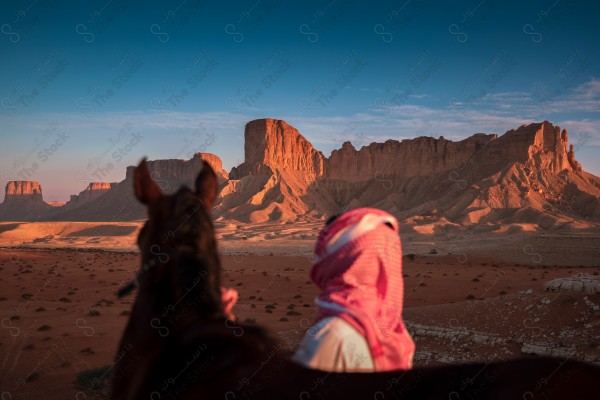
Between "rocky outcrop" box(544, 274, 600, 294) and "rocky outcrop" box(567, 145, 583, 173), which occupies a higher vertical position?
"rocky outcrop" box(567, 145, 583, 173)

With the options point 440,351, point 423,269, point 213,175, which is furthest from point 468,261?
point 213,175

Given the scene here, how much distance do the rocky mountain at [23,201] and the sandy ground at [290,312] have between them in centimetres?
16736

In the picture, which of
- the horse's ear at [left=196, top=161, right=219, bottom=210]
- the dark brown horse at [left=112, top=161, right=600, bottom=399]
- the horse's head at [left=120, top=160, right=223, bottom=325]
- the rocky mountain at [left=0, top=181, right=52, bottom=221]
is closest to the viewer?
the dark brown horse at [left=112, top=161, right=600, bottom=399]

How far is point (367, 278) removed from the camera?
8.04 ft

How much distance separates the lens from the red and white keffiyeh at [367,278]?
7.45 ft

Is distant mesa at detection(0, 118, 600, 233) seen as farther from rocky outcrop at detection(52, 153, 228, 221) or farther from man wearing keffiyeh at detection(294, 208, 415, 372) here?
man wearing keffiyeh at detection(294, 208, 415, 372)

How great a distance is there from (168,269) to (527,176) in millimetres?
99605

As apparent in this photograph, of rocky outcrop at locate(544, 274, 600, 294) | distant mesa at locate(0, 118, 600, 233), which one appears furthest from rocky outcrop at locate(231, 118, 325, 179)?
rocky outcrop at locate(544, 274, 600, 294)

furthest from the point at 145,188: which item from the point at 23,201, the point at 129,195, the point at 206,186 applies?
the point at 23,201

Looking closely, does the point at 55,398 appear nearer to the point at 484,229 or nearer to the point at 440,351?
the point at 440,351

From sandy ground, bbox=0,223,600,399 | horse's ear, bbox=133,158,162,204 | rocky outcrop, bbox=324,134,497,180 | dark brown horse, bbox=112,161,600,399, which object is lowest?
sandy ground, bbox=0,223,600,399

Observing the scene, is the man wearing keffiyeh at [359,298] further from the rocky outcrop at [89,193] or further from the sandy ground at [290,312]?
the rocky outcrop at [89,193]

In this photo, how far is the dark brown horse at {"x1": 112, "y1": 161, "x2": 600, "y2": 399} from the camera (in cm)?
137

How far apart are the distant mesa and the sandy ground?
36.0 m
